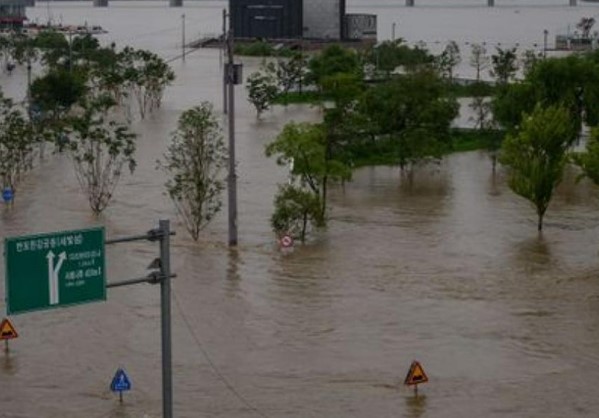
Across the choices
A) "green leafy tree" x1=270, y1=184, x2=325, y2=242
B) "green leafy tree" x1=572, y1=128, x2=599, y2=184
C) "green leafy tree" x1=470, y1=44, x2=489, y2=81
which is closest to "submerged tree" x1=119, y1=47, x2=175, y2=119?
"green leafy tree" x1=470, y1=44, x2=489, y2=81

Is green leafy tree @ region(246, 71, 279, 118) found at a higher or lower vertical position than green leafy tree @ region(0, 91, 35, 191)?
higher

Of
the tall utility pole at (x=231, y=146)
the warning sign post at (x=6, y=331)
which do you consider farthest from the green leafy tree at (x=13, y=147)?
the warning sign post at (x=6, y=331)

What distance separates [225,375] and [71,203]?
853cm

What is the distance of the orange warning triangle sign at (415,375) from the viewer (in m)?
9.56

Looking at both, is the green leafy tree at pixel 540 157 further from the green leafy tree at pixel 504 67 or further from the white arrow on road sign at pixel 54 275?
the green leafy tree at pixel 504 67

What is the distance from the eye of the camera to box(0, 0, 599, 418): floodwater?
963 centimetres

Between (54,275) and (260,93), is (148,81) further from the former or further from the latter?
(54,275)

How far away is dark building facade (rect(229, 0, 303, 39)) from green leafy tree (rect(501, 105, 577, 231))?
1659 inches

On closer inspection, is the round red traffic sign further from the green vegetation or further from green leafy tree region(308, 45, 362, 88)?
green leafy tree region(308, 45, 362, 88)

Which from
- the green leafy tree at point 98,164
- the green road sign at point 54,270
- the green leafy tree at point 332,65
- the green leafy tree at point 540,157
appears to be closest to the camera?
the green road sign at point 54,270

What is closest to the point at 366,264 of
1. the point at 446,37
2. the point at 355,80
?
the point at 355,80

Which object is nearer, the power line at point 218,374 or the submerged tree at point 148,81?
the power line at point 218,374

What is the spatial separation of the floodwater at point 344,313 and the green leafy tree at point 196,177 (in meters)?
0.28

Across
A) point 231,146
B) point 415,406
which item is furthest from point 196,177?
point 415,406
